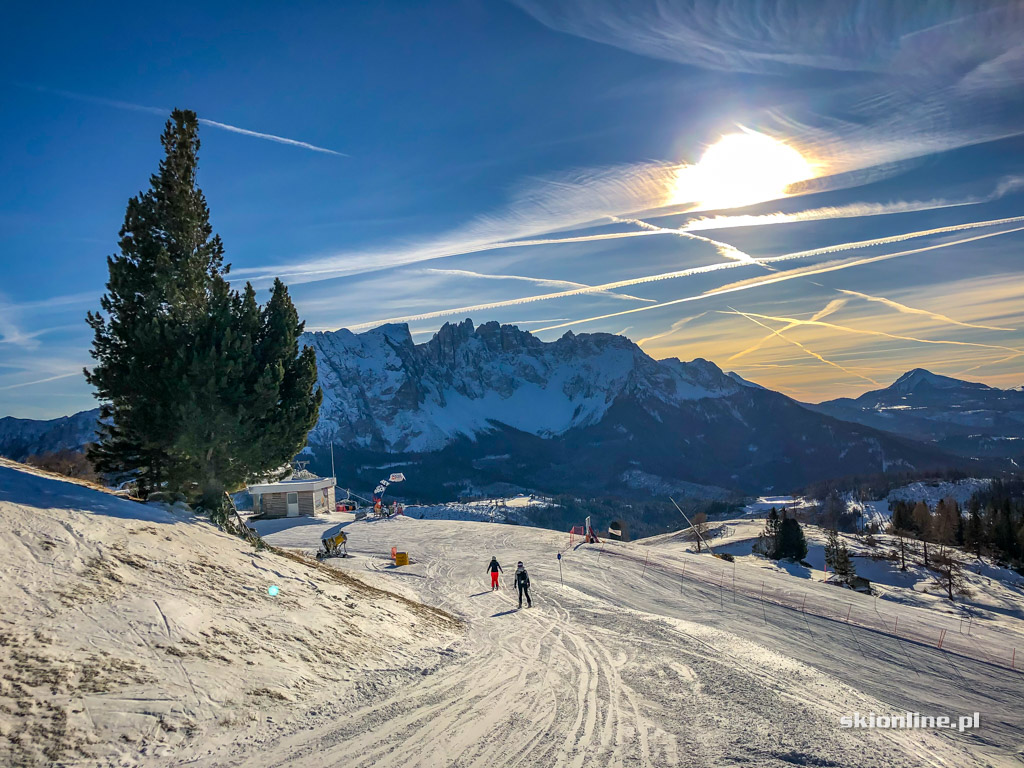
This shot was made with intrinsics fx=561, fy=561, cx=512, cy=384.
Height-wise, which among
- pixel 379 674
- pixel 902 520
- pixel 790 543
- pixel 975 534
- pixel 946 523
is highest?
pixel 379 674

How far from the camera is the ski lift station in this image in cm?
5606

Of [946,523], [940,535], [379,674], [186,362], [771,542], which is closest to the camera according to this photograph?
[379,674]

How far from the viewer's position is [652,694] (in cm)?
1324

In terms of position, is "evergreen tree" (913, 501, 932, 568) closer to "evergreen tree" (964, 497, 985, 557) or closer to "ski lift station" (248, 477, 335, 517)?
"evergreen tree" (964, 497, 985, 557)

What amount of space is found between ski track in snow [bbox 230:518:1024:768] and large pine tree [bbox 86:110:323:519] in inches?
414

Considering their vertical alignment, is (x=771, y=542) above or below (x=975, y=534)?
below

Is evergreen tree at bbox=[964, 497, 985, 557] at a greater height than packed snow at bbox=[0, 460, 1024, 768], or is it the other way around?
packed snow at bbox=[0, 460, 1024, 768]

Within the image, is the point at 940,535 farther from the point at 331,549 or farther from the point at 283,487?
the point at 331,549

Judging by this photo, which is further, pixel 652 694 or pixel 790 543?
pixel 790 543

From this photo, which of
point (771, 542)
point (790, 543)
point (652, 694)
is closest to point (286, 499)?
point (652, 694)

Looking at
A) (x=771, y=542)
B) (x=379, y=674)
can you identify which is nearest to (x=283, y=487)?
(x=379, y=674)

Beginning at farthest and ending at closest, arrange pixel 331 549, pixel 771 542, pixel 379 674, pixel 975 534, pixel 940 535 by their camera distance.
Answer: pixel 940 535 < pixel 771 542 < pixel 975 534 < pixel 331 549 < pixel 379 674

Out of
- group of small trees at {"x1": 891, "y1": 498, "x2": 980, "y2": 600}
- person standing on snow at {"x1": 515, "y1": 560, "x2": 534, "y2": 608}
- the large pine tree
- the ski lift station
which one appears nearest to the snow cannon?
the large pine tree

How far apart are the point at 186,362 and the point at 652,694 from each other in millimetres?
18907
